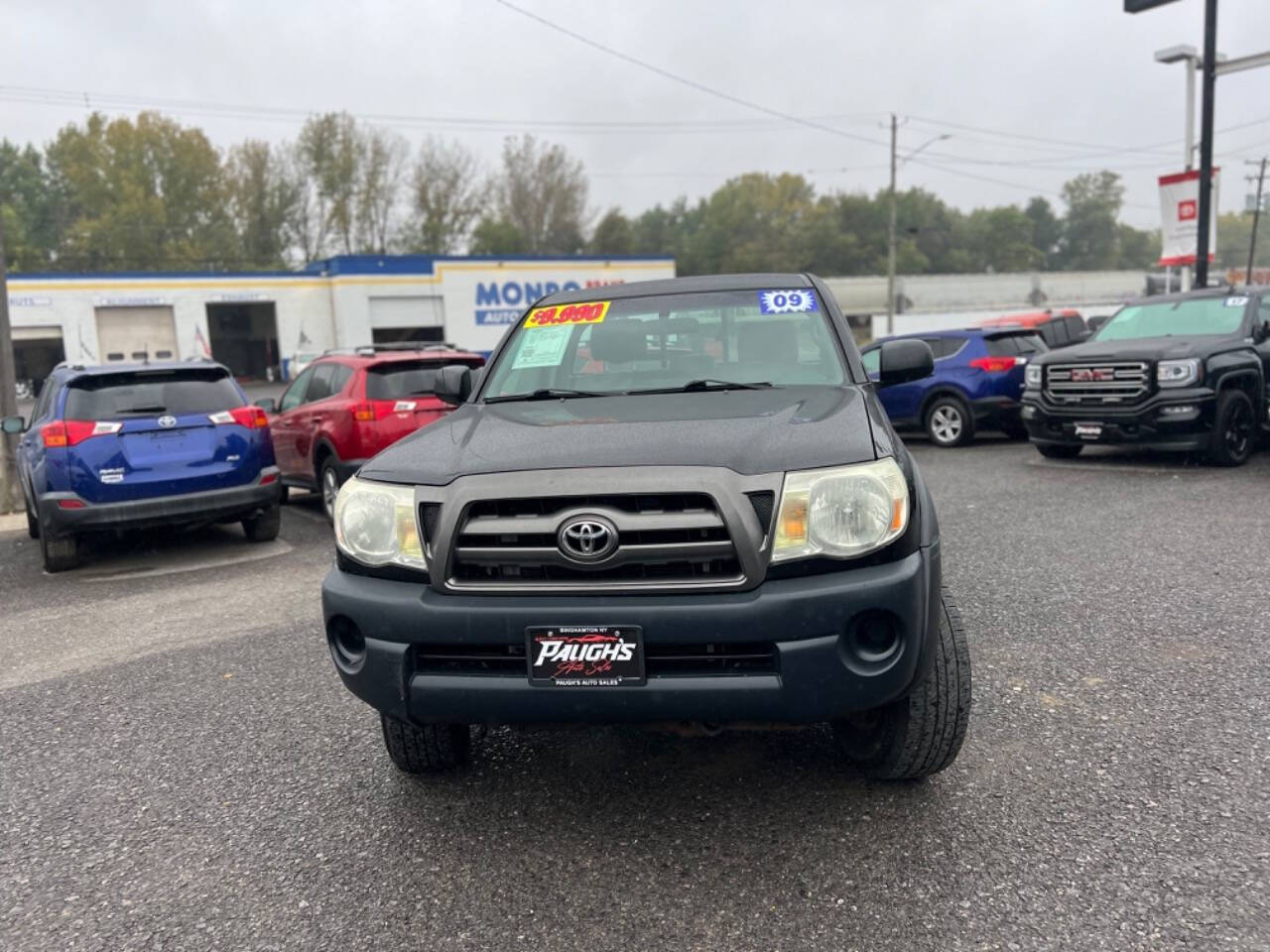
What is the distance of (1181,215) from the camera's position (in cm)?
1695

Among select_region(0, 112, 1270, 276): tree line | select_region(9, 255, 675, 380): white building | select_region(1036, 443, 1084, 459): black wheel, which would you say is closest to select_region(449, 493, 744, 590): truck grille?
select_region(1036, 443, 1084, 459): black wheel

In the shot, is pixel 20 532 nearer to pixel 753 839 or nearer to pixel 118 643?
pixel 118 643

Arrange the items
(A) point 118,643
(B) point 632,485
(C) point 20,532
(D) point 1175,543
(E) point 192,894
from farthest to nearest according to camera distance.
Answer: (C) point 20,532, (D) point 1175,543, (A) point 118,643, (E) point 192,894, (B) point 632,485

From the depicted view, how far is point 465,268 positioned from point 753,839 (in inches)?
1643

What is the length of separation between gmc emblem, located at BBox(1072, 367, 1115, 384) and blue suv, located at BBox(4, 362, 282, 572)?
24.9 feet

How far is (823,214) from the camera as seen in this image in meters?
93.2

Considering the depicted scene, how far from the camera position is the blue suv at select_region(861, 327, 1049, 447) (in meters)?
12.4

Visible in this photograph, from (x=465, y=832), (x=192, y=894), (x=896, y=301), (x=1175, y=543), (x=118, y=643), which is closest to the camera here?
(x=192, y=894)

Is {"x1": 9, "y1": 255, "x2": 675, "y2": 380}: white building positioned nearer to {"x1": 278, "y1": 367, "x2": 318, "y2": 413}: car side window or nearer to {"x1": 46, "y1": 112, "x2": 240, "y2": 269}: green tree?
{"x1": 46, "y1": 112, "x2": 240, "y2": 269}: green tree

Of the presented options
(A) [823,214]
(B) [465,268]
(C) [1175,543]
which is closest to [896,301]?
(B) [465,268]

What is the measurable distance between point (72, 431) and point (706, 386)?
5.69 m

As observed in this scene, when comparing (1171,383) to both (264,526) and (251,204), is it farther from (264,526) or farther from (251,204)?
(251,204)

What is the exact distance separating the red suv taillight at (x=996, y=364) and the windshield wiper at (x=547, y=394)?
9.73 metres

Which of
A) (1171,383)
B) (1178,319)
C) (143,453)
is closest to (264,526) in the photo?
(143,453)
